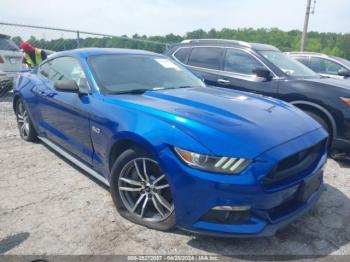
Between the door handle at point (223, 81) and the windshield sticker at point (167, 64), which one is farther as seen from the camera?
the door handle at point (223, 81)

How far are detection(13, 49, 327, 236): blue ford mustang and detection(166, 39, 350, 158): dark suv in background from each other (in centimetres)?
168

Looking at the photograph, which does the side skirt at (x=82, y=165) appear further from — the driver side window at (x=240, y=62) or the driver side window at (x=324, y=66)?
the driver side window at (x=324, y=66)

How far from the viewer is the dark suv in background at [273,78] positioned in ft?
15.9

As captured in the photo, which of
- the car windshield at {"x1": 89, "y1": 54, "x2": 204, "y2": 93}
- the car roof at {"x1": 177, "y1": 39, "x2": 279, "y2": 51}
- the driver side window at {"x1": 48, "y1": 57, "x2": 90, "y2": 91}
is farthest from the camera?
the car roof at {"x1": 177, "y1": 39, "x2": 279, "y2": 51}

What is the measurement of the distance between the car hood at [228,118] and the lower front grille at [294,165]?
0.51 ft

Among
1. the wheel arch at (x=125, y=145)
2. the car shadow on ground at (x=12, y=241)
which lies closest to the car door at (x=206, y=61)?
the wheel arch at (x=125, y=145)

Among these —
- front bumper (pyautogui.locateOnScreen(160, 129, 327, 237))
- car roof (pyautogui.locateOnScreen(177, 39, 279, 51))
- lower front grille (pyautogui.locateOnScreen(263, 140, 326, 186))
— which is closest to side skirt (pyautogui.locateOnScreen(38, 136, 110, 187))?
front bumper (pyautogui.locateOnScreen(160, 129, 327, 237))

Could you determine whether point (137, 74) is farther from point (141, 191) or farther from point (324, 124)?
point (324, 124)

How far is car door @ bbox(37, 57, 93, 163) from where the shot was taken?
12.2 ft

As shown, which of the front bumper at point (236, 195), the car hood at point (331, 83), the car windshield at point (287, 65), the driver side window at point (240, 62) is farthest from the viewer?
the driver side window at point (240, 62)

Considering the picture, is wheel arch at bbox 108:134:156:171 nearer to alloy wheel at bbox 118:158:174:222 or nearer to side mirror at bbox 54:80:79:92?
alloy wheel at bbox 118:158:174:222

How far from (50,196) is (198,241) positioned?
1752 millimetres

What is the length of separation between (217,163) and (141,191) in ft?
2.87

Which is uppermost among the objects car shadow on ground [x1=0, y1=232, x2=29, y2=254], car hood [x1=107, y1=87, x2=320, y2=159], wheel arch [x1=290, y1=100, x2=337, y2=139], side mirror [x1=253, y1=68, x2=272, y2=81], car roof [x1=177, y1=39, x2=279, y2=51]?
car roof [x1=177, y1=39, x2=279, y2=51]
